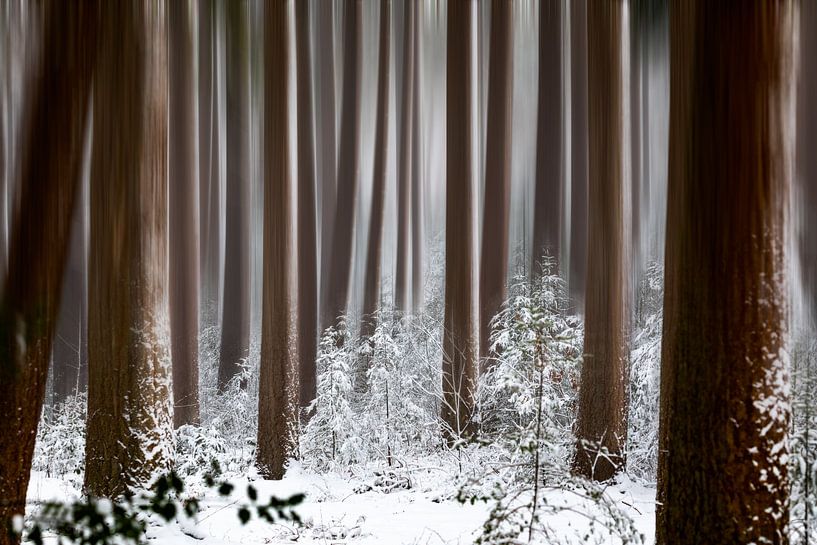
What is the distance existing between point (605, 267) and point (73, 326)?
37.3 ft

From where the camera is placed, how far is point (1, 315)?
3549 mm

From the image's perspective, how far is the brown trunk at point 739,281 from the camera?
11.8 feet

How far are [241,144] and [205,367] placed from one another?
4609mm

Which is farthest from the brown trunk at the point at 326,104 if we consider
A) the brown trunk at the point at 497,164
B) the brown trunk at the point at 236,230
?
the brown trunk at the point at 497,164

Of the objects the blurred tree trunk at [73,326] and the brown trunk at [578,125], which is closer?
the brown trunk at [578,125]

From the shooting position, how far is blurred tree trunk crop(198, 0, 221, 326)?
42.3ft

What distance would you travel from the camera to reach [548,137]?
1034 cm

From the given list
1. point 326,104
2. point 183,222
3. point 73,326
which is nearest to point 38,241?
point 183,222

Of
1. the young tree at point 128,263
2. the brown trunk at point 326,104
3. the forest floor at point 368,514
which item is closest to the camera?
the forest floor at point 368,514

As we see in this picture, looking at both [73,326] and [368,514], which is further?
[73,326]

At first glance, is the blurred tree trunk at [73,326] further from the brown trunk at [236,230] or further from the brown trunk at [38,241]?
the brown trunk at [38,241]

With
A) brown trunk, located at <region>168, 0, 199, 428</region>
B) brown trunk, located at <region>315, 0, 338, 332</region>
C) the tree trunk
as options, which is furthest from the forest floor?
brown trunk, located at <region>315, 0, 338, 332</region>

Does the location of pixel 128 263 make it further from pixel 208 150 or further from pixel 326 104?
pixel 208 150

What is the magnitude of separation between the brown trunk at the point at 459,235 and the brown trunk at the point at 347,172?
2.31 m
